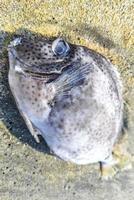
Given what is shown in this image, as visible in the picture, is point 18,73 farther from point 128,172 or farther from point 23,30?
point 128,172

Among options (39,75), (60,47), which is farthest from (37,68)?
(60,47)

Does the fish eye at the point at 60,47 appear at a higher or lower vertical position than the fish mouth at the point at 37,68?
higher

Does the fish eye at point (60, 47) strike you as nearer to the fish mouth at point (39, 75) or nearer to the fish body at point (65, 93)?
the fish body at point (65, 93)

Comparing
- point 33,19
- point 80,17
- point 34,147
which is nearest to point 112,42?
point 80,17

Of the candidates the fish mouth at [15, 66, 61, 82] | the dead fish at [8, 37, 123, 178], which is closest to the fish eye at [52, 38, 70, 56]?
the dead fish at [8, 37, 123, 178]

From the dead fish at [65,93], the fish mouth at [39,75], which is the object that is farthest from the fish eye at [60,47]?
the fish mouth at [39,75]

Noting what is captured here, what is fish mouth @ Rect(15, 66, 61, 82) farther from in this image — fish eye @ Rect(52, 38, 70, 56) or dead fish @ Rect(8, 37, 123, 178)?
fish eye @ Rect(52, 38, 70, 56)

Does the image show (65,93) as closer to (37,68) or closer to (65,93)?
(65,93)
